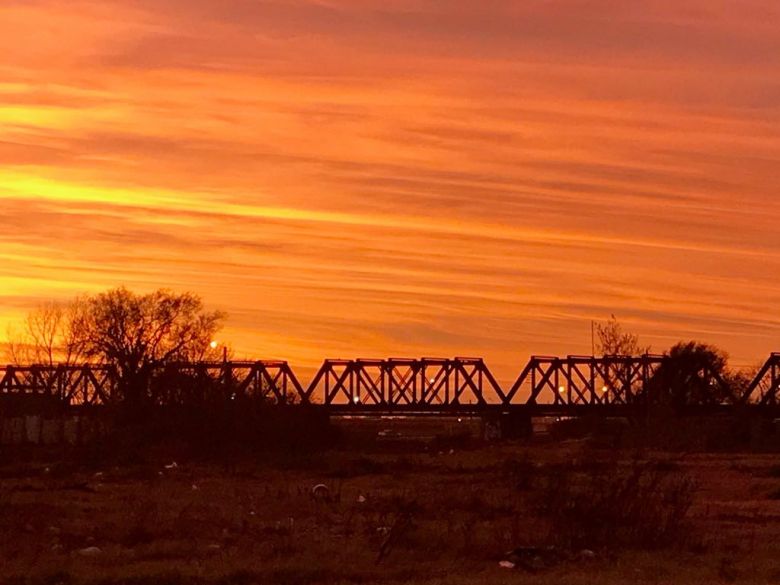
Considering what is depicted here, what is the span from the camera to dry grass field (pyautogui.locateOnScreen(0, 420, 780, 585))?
1794 cm

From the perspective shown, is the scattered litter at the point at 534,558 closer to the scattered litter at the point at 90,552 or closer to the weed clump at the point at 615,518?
the weed clump at the point at 615,518

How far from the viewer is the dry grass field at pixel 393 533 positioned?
58.9ft

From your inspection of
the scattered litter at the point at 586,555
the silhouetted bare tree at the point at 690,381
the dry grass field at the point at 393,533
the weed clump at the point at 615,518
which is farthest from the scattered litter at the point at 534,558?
the silhouetted bare tree at the point at 690,381

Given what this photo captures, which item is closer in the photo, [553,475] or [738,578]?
[738,578]

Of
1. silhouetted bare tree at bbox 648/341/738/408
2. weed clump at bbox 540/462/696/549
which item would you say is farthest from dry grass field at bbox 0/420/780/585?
silhouetted bare tree at bbox 648/341/738/408

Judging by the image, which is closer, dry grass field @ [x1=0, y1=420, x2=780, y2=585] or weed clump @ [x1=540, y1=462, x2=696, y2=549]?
dry grass field @ [x1=0, y1=420, x2=780, y2=585]

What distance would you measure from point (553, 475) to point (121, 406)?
117ft

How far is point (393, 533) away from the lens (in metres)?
19.3

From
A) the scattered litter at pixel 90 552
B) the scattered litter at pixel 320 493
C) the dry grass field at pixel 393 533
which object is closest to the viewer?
the dry grass field at pixel 393 533

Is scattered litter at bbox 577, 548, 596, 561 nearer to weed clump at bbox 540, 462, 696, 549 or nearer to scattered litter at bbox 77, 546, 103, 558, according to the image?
weed clump at bbox 540, 462, 696, 549

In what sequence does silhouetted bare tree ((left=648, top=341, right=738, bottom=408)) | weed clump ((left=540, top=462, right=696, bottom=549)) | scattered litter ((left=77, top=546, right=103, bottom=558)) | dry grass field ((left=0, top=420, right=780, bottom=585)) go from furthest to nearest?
silhouetted bare tree ((left=648, top=341, right=738, bottom=408)) → weed clump ((left=540, top=462, right=696, bottom=549)) → scattered litter ((left=77, top=546, right=103, bottom=558)) → dry grass field ((left=0, top=420, right=780, bottom=585))

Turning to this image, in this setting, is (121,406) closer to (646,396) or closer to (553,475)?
(646,396)

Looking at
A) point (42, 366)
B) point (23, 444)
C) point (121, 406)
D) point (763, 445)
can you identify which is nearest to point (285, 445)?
point (121, 406)

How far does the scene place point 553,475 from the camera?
24688 mm
